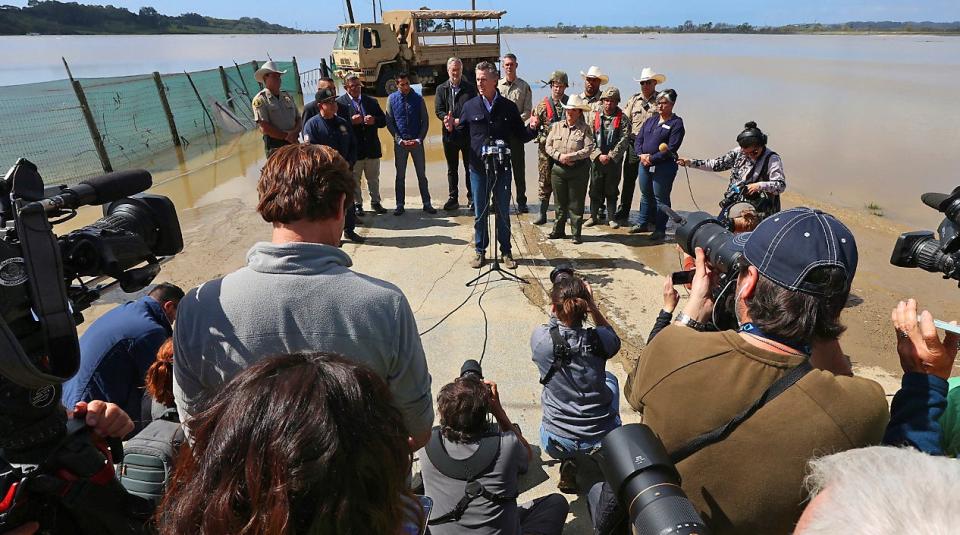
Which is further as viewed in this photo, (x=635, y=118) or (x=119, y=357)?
(x=635, y=118)

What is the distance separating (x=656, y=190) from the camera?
592 cm

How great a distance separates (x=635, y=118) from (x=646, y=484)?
594 cm

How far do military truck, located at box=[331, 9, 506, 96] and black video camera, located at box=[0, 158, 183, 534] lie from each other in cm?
1776

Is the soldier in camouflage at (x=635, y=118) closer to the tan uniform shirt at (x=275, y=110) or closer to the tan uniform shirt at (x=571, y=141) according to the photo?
the tan uniform shirt at (x=571, y=141)

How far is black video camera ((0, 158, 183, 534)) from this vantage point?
115cm

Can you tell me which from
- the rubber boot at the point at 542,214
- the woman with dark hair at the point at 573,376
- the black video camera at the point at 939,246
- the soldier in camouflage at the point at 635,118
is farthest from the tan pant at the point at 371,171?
the black video camera at the point at 939,246

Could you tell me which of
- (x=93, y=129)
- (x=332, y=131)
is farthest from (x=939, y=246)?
(x=93, y=129)

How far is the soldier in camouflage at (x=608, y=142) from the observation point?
600cm

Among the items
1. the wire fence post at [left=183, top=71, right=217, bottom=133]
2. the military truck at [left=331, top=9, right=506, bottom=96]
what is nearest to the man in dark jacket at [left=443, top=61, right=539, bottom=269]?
the wire fence post at [left=183, top=71, right=217, bottom=133]

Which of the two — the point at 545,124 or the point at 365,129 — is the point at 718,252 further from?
the point at 365,129

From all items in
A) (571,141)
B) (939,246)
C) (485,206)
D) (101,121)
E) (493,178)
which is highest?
(939,246)

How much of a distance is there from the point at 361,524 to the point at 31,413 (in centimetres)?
99

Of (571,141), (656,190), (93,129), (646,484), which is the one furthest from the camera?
(93,129)

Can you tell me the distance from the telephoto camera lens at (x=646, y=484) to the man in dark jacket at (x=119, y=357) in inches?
66.9
